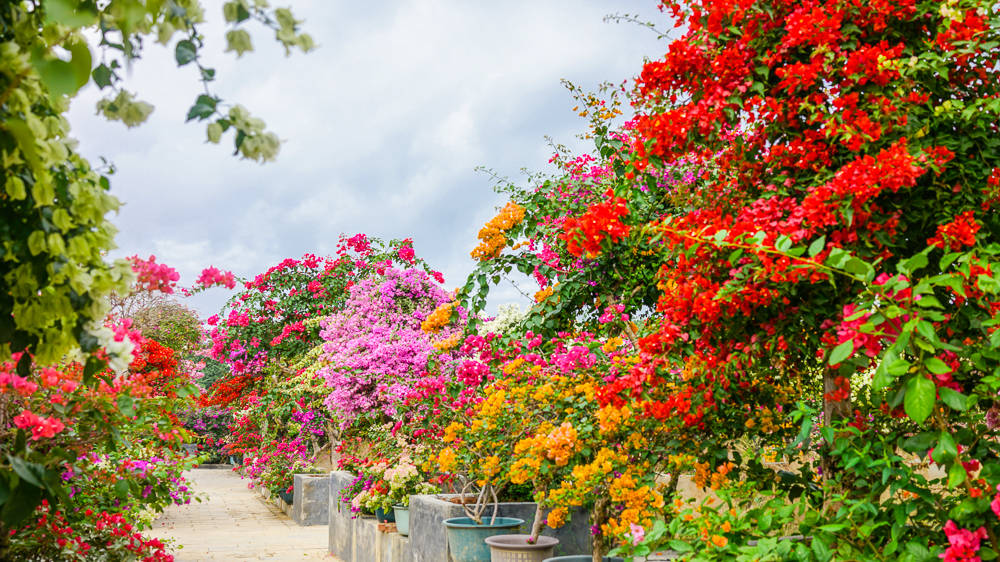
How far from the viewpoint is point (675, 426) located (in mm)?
2695

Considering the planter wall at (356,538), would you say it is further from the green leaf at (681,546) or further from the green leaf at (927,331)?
the green leaf at (927,331)

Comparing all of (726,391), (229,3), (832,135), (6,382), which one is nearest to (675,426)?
(726,391)

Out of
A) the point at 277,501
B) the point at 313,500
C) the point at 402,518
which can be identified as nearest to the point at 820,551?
the point at 402,518

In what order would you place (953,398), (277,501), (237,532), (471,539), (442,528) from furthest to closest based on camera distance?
1. (277,501)
2. (237,532)
3. (442,528)
4. (471,539)
5. (953,398)

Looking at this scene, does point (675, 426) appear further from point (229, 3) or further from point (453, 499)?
point (453, 499)

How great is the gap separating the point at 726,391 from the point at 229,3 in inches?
81.3

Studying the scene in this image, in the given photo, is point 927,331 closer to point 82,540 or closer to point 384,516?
point 82,540

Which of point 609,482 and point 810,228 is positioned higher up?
point 810,228

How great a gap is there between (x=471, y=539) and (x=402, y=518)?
162cm

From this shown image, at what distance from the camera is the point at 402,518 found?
569 cm

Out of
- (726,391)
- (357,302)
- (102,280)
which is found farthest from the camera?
(357,302)

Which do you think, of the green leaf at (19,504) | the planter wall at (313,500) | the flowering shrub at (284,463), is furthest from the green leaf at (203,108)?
the flowering shrub at (284,463)

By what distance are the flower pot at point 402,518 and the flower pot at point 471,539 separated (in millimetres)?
1390

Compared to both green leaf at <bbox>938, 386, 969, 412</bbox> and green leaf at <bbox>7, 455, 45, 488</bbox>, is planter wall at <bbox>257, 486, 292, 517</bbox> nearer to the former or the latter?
green leaf at <bbox>7, 455, 45, 488</bbox>
